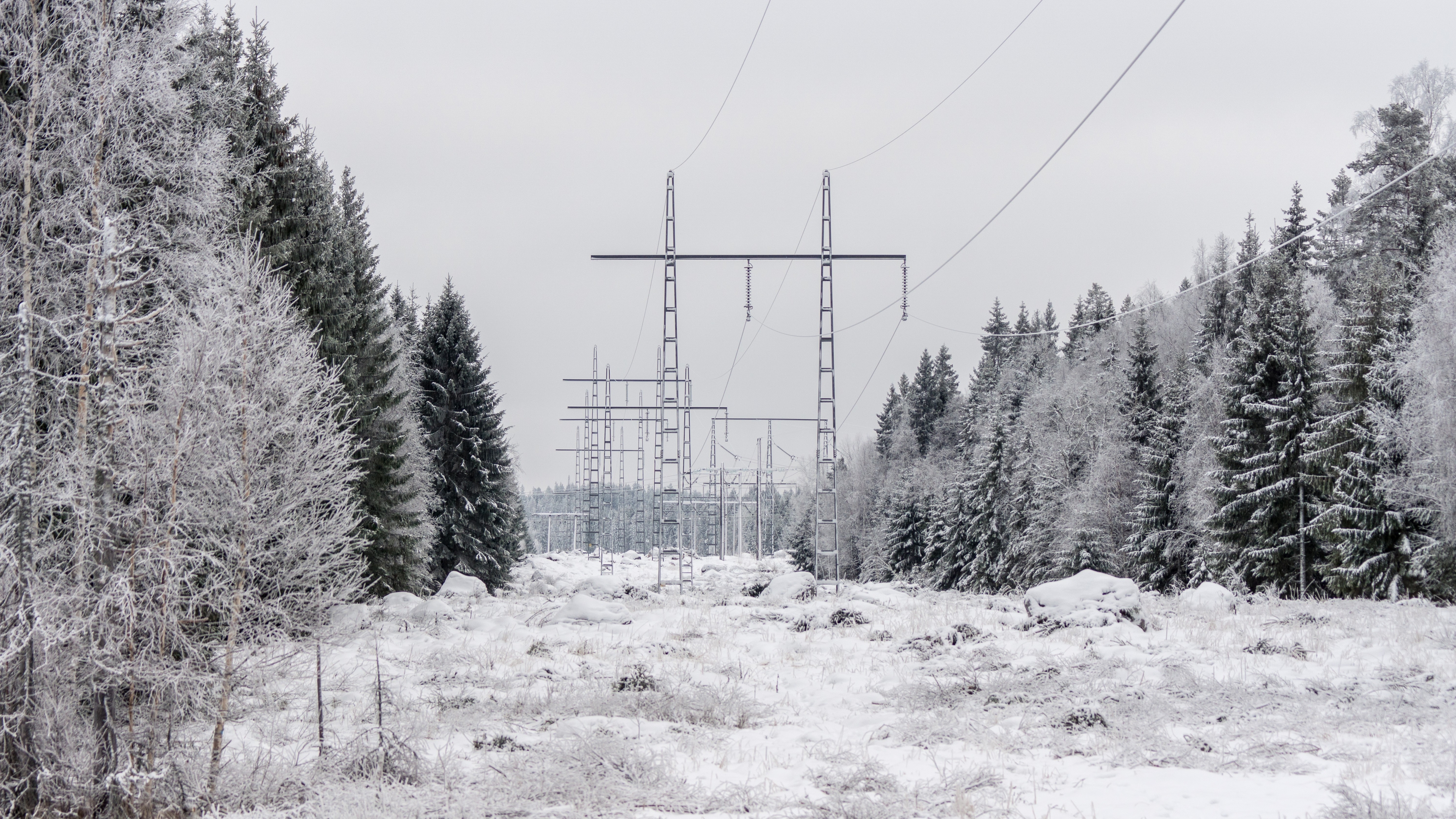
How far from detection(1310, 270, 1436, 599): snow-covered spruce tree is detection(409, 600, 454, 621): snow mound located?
24.9 meters

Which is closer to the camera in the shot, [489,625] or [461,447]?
[489,625]

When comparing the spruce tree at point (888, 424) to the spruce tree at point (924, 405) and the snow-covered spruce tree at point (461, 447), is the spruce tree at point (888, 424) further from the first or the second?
the snow-covered spruce tree at point (461, 447)

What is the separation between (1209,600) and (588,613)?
1285 cm

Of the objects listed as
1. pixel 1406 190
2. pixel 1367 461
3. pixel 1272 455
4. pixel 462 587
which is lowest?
pixel 462 587

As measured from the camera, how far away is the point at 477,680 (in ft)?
45.7

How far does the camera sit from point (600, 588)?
86.3ft

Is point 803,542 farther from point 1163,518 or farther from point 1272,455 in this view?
point 1272,455

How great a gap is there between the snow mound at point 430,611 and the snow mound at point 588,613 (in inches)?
82.2

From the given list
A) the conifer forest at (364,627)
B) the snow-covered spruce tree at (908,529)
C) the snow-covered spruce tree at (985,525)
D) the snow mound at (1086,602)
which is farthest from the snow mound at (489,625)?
the snow-covered spruce tree at (908,529)

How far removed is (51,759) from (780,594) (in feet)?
57.1

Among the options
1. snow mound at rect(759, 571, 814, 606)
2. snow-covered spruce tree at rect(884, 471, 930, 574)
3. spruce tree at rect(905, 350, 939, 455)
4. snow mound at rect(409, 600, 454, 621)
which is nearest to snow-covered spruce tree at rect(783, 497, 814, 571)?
snow-covered spruce tree at rect(884, 471, 930, 574)

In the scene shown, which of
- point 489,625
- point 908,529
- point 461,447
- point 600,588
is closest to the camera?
point 489,625

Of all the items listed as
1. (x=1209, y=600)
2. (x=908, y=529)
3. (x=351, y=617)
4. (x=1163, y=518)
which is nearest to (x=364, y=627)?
(x=351, y=617)

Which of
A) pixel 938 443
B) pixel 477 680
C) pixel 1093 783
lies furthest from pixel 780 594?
pixel 938 443
